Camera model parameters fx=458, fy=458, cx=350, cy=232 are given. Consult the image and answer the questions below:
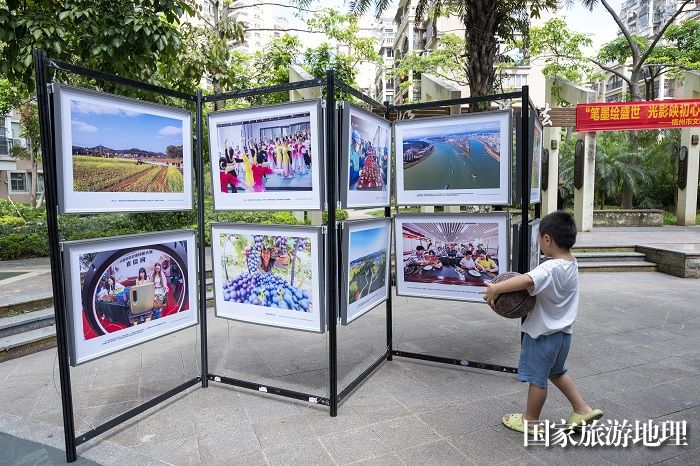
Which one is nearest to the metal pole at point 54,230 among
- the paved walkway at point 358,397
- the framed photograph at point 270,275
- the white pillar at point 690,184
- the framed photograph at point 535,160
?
the paved walkway at point 358,397

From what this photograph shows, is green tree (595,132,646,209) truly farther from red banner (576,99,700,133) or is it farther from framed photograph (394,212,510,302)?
framed photograph (394,212,510,302)


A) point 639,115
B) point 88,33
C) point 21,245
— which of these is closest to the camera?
point 88,33

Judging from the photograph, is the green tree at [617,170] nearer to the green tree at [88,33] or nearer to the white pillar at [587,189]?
the white pillar at [587,189]

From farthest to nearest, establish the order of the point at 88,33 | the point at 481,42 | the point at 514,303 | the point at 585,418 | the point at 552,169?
1. the point at 552,169
2. the point at 481,42
3. the point at 88,33
4. the point at 585,418
5. the point at 514,303

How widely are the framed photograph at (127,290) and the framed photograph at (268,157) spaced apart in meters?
0.55

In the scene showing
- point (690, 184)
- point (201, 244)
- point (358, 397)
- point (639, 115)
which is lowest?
point (358, 397)

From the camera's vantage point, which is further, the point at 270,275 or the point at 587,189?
the point at 587,189

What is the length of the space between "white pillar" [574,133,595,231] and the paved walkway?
8.36 metres

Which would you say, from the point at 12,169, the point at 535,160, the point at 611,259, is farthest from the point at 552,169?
the point at 12,169

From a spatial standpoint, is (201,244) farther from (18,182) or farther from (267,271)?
(18,182)

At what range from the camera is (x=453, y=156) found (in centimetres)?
388

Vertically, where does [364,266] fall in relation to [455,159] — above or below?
below

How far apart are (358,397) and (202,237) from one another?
1.73m

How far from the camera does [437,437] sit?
2.91m
